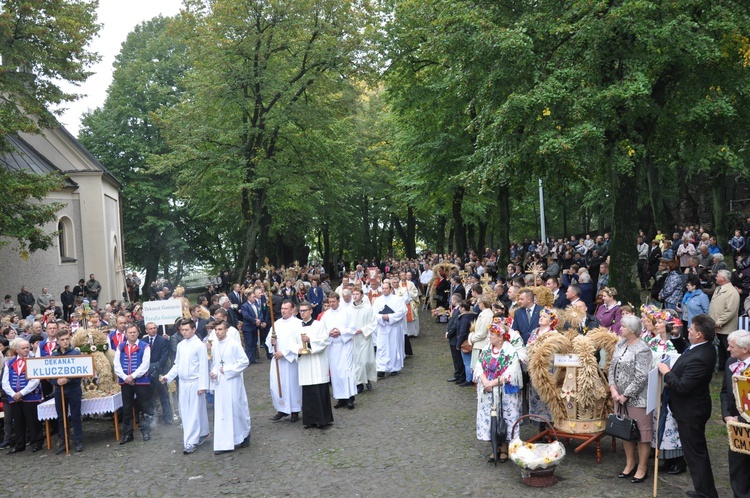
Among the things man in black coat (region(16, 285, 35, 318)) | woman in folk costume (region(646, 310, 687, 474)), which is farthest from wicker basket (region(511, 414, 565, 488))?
man in black coat (region(16, 285, 35, 318))

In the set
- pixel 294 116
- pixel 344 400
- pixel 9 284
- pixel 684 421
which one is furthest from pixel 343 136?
pixel 684 421

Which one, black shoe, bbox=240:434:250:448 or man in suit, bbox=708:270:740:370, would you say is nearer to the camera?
black shoe, bbox=240:434:250:448

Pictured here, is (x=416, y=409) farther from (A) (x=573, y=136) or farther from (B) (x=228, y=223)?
(B) (x=228, y=223)

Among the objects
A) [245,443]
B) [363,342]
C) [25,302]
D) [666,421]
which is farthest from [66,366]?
[25,302]

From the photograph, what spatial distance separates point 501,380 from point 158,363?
19.6 feet

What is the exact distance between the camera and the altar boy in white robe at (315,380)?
10.5 metres

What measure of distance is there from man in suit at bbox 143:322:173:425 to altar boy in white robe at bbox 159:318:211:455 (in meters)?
0.93

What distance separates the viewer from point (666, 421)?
7.54 meters

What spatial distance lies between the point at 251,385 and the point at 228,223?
81.4ft

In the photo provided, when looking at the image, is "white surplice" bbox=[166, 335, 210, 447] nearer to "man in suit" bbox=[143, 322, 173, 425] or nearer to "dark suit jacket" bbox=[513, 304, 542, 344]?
"man in suit" bbox=[143, 322, 173, 425]

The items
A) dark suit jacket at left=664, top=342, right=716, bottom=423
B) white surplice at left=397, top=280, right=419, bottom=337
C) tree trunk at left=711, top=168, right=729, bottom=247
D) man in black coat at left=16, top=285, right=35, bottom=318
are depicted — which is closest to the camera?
dark suit jacket at left=664, top=342, right=716, bottom=423

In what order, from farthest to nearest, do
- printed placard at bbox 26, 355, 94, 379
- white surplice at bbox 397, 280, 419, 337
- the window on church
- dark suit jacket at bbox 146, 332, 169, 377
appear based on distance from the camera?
1. the window on church
2. white surplice at bbox 397, 280, 419, 337
3. dark suit jacket at bbox 146, 332, 169, 377
4. printed placard at bbox 26, 355, 94, 379

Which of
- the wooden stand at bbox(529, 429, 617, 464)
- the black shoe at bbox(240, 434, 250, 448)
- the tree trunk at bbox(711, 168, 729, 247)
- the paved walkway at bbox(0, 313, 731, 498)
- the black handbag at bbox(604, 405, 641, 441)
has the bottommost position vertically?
the paved walkway at bbox(0, 313, 731, 498)

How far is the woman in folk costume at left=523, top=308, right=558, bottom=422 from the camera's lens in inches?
342
